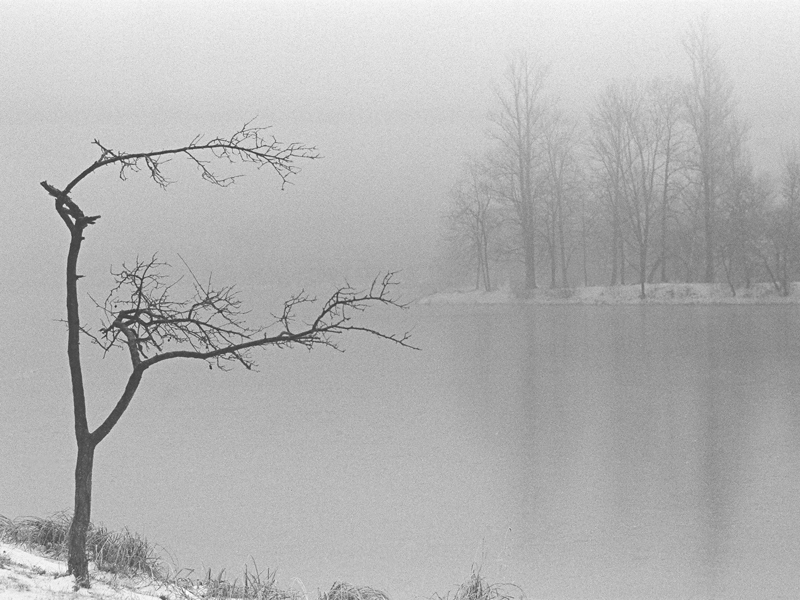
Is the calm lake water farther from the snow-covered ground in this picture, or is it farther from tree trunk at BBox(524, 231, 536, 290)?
tree trunk at BBox(524, 231, 536, 290)

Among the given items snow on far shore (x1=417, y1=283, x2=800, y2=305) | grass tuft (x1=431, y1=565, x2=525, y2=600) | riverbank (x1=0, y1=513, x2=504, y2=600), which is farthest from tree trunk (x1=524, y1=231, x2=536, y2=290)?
grass tuft (x1=431, y1=565, x2=525, y2=600)

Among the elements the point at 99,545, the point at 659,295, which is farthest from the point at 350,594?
the point at 659,295

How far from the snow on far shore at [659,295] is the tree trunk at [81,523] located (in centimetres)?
2866

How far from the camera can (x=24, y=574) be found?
3355 millimetres

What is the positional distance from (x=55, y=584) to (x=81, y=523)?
0.97ft

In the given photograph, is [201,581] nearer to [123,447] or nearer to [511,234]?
[123,447]

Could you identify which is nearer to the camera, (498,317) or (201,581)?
(201,581)

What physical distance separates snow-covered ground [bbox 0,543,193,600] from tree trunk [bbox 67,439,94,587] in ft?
0.14

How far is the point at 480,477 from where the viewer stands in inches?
253

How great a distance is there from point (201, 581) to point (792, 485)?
4217 millimetres

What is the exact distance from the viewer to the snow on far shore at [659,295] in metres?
29.3

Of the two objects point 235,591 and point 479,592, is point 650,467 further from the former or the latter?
point 235,591

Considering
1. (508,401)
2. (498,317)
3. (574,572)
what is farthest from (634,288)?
(574,572)

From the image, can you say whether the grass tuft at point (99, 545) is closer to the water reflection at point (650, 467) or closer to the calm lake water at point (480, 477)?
the calm lake water at point (480, 477)
